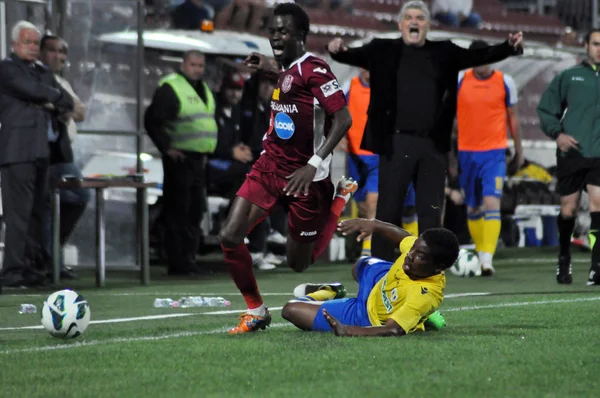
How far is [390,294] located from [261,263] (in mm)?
7625

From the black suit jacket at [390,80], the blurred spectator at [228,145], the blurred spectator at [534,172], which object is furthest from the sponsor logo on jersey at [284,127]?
the blurred spectator at [534,172]

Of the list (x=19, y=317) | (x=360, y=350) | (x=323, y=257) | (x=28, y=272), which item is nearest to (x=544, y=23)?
(x=323, y=257)

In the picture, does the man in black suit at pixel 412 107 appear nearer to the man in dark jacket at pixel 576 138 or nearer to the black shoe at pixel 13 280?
the man in dark jacket at pixel 576 138

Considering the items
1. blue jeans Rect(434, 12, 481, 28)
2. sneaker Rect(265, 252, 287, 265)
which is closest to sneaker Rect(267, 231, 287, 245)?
sneaker Rect(265, 252, 287, 265)

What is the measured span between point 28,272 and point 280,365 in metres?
6.22

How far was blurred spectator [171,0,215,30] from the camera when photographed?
1864 centimetres

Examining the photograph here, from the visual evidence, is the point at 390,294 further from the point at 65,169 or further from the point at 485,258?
the point at 485,258

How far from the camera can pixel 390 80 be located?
9.89 m

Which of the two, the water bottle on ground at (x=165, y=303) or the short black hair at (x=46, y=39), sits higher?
the short black hair at (x=46, y=39)

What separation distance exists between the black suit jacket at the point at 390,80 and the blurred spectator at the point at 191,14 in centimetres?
895

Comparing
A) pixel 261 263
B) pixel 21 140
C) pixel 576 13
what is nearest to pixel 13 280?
pixel 21 140

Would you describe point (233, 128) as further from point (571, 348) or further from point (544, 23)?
point (544, 23)

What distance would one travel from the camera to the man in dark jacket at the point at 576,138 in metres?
11.6

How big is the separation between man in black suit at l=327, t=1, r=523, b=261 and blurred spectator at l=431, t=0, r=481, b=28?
1377 cm
